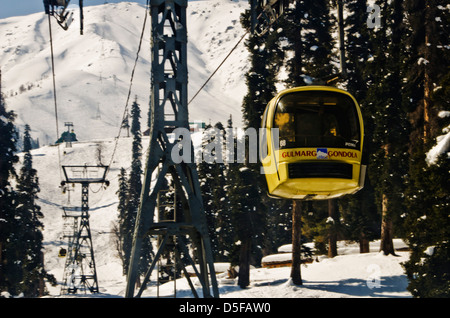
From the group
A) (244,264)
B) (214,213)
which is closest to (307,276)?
(244,264)

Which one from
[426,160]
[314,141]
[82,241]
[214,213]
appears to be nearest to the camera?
[314,141]

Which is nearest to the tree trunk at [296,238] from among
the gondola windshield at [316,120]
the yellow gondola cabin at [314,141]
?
the yellow gondola cabin at [314,141]

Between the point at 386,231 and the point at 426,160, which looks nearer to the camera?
the point at 426,160

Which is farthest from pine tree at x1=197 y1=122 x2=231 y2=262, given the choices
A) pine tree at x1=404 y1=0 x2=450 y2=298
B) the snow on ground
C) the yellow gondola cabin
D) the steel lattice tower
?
the yellow gondola cabin

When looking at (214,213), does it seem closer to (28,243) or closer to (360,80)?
(360,80)

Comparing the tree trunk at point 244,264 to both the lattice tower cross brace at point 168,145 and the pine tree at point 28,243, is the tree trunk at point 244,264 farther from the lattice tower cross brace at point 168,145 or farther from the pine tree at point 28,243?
the pine tree at point 28,243

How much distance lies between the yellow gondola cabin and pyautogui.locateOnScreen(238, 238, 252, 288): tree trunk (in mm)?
24781

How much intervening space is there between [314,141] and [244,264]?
2590 cm

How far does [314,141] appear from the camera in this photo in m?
15.5

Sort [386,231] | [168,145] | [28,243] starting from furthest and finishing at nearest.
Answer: [28,243]
[386,231]
[168,145]

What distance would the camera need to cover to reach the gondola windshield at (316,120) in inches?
615

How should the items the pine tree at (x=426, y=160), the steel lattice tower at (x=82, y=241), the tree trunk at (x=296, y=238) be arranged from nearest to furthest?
the pine tree at (x=426, y=160) → the tree trunk at (x=296, y=238) → the steel lattice tower at (x=82, y=241)

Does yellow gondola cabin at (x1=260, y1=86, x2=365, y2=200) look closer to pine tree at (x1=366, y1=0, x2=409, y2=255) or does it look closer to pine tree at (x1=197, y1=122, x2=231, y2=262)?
pine tree at (x1=366, y1=0, x2=409, y2=255)

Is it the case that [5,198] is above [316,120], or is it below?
below
